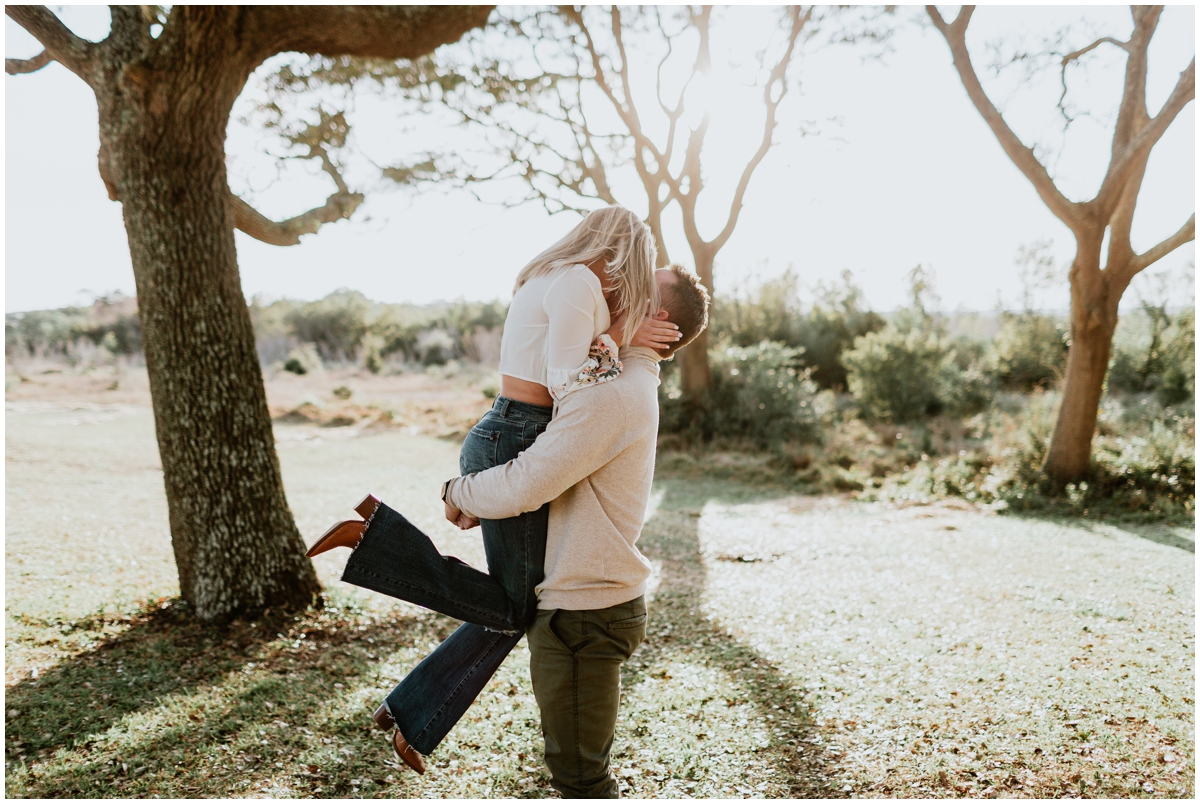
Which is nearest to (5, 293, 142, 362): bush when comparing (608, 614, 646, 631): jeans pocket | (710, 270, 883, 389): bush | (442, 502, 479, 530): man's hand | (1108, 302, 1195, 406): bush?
(710, 270, 883, 389): bush

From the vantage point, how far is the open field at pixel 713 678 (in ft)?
9.65

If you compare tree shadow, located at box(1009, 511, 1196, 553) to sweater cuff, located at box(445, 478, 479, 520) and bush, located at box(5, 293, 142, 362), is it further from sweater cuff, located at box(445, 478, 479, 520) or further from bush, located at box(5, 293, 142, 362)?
bush, located at box(5, 293, 142, 362)

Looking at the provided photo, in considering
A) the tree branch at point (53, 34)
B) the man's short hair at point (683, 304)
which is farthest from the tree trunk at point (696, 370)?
the man's short hair at point (683, 304)

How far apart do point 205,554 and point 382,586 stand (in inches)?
98.1

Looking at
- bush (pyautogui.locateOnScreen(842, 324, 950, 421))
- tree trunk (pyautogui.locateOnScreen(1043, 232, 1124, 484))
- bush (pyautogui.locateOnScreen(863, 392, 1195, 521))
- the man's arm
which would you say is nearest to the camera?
the man's arm

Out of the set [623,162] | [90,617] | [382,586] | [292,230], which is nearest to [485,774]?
[382,586]

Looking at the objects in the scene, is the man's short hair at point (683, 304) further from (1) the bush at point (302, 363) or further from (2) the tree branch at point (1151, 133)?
(1) the bush at point (302, 363)

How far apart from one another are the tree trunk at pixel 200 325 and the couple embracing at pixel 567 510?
225 centimetres

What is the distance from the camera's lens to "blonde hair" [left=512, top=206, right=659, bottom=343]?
2031 mm

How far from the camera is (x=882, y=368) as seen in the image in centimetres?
1512

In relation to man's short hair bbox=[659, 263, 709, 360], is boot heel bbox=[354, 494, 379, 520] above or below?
below

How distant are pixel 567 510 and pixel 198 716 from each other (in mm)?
2343

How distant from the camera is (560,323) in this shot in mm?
1936

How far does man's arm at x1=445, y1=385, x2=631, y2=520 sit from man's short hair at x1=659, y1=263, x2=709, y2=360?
0.38 meters
